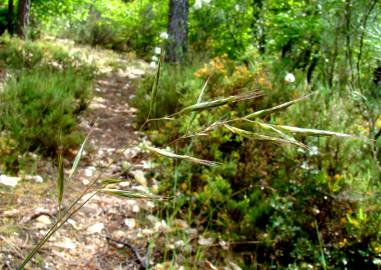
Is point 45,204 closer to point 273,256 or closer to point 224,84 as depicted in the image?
point 273,256

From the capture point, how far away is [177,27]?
613 cm

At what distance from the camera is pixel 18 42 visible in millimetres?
5430

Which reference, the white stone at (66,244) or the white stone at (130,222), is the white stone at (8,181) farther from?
the white stone at (130,222)

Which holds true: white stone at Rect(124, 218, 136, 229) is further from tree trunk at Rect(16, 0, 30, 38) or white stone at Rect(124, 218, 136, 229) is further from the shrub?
tree trunk at Rect(16, 0, 30, 38)

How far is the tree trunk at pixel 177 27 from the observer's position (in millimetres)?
6070

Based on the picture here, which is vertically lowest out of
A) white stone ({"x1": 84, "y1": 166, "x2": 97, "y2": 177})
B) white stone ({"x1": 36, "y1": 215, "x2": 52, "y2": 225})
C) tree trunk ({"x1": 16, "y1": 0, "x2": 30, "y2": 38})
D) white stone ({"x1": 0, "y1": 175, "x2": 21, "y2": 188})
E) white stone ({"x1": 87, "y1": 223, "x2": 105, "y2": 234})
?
white stone ({"x1": 87, "y1": 223, "x2": 105, "y2": 234})

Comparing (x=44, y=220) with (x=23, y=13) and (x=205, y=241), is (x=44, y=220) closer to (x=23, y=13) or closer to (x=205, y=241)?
(x=205, y=241)

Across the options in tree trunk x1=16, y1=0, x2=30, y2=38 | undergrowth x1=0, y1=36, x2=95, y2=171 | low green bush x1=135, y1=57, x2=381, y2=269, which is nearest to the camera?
low green bush x1=135, y1=57, x2=381, y2=269

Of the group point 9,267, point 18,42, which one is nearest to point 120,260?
point 9,267

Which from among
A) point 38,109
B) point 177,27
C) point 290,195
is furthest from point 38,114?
point 177,27

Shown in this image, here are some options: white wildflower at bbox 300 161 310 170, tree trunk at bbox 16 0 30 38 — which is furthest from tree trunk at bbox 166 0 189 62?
white wildflower at bbox 300 161 310 170

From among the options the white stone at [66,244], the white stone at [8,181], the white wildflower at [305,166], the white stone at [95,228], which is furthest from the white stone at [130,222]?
the white wildflower at [305,166]

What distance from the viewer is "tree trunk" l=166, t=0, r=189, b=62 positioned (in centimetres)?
607

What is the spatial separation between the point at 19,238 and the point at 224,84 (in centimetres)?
246
